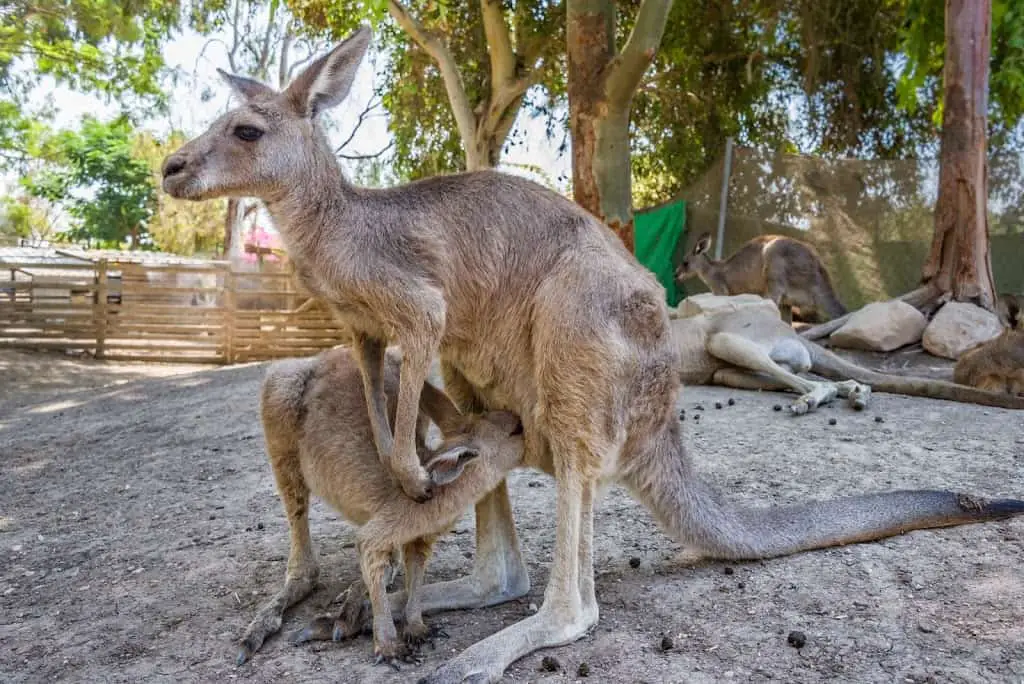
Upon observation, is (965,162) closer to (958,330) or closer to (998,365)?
(958,330)

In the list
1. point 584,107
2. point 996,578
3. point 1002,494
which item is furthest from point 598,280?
point 584,107

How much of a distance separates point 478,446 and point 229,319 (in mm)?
12039

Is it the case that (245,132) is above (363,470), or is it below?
above

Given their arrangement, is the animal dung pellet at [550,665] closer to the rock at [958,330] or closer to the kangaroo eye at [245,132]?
the kangaroo eye at [245,132]

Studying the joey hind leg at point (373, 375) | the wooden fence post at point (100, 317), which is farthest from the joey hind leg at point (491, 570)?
the wooden fence post at point (100, 317)

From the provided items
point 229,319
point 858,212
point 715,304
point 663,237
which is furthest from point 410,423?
point 229,319

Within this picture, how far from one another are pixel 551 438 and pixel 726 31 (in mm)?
12363

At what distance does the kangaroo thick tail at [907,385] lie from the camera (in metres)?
6.03

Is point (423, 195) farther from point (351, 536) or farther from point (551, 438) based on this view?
point (351, 536)

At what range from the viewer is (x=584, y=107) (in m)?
8.03

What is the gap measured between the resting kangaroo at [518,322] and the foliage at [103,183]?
44439 millimetres

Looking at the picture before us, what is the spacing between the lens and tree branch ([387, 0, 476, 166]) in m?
10.1

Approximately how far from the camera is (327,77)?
326cm

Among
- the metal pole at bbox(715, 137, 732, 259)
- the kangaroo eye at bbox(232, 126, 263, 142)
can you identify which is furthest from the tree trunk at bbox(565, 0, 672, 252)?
the kangaroo eye at bbox(232, 126, 263, 142)
